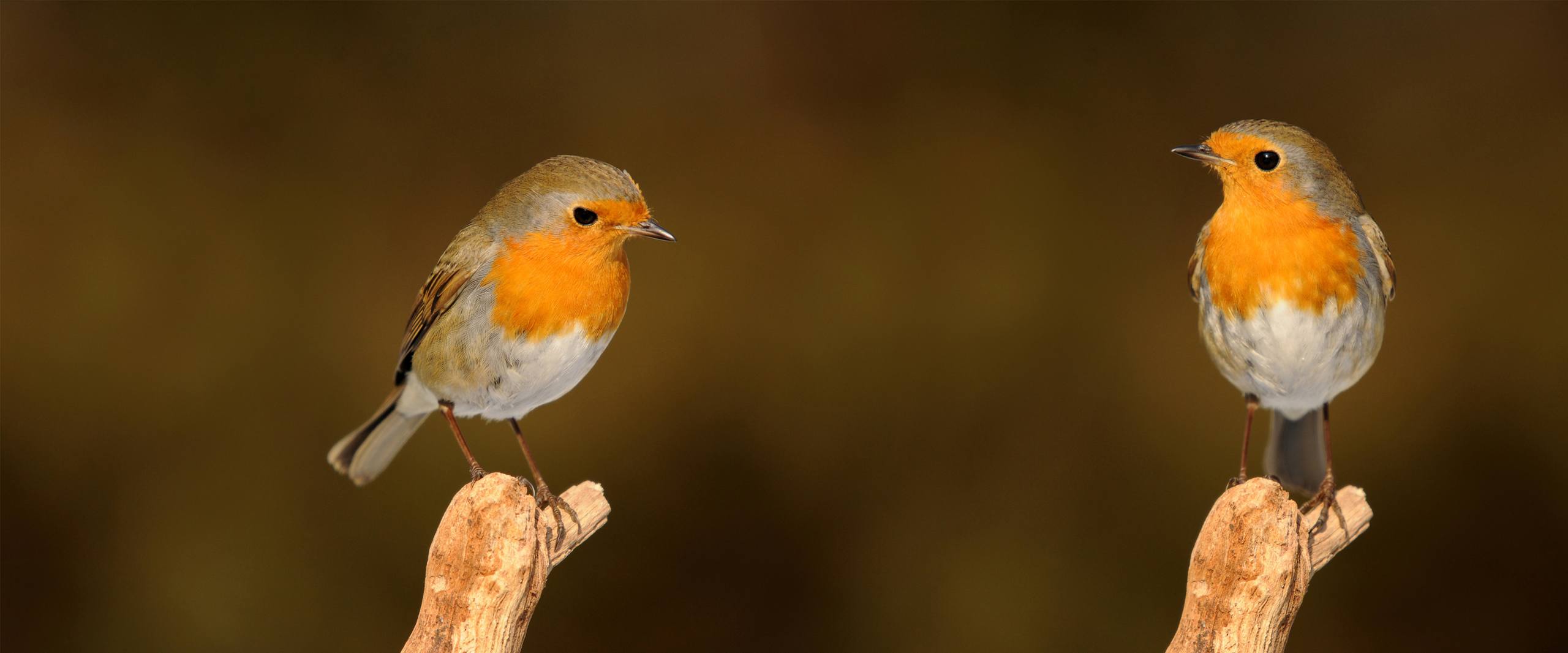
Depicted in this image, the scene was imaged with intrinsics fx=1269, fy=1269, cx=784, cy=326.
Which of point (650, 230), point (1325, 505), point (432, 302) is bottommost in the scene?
point (1325, 505)

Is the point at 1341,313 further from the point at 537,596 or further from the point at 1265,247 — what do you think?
the point at 537,596

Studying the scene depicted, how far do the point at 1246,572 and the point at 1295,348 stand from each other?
1.75ft

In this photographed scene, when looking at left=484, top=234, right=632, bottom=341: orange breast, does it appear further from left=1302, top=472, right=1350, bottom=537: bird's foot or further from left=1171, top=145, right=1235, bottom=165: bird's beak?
left=1302, top=472, right=1350, bottom=537: bird's foot

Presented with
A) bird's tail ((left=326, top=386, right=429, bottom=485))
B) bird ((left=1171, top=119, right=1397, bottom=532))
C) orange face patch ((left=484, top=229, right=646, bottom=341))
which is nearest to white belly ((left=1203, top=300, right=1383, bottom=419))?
bird ((left=1171, top=119, right=1397, bottom=532))

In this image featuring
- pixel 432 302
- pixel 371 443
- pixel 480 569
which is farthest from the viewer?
pixel 371 443

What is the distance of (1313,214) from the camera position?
274 centimetres

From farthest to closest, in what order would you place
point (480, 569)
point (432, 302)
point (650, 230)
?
point (432, 302)
point (650, 230)
point (480, 569)

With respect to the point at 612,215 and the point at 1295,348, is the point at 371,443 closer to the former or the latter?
the point at 612,215

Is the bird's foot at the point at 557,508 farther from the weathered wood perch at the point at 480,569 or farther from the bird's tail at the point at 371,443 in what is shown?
the bird's tail at the point at 371,443

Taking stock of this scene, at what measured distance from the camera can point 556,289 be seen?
2.68 metres

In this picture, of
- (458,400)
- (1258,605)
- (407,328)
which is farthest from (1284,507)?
(407,328)

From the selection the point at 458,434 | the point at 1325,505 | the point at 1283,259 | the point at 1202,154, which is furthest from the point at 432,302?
the point at 1325,505

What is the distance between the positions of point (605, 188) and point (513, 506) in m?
0.69

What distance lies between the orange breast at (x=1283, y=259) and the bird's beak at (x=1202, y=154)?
89 millimetres
